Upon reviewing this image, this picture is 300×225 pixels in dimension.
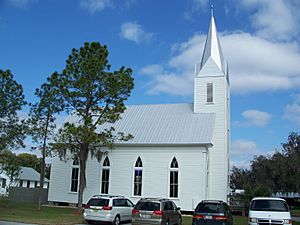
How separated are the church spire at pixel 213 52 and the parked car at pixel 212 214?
70.8ft

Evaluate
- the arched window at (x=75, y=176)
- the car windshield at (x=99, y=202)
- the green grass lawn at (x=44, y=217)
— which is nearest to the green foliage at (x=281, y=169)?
the arched window at (x=75, y=176)

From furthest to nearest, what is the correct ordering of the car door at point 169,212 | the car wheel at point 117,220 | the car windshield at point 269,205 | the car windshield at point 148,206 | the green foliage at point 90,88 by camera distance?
the green foliage at point 90,88 < the car wheel at point 117,220 < the car door at point 169,212 < the car windshield at point 148,206 < the car windshield at point 269,205

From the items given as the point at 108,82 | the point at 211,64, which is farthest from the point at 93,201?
the point at 211,64

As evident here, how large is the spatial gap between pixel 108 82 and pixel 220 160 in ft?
44.1

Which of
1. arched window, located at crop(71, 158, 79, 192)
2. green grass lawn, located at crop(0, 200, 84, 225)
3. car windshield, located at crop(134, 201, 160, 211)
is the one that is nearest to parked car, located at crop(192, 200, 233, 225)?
car windshield, located at crop(134, 201, 160, 211)

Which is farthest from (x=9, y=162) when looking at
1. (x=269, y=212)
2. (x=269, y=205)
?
(x=269, y=212)

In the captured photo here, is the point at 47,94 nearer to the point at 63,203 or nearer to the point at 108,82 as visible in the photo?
the point at 108,82

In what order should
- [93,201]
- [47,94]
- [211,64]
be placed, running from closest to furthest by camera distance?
[93,201]
[47,94]
[211,64]

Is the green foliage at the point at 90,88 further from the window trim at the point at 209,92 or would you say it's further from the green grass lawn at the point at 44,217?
the window trim at the point at 209,92

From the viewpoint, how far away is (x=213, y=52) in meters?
39.7

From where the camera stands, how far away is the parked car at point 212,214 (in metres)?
17.9

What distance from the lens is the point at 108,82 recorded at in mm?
28641

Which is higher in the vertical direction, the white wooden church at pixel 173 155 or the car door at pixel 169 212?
the white wooden church at pixel 173 155

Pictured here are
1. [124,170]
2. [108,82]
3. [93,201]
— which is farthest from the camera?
[124,170]
